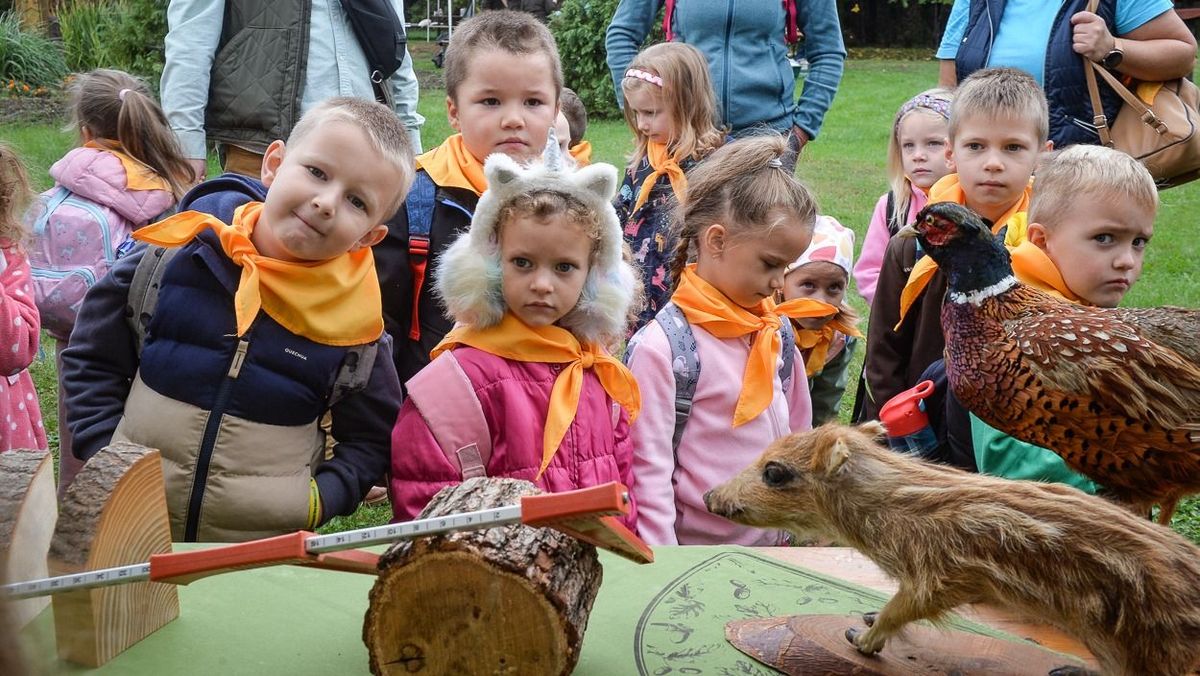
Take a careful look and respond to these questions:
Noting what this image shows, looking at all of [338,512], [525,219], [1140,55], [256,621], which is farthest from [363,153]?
[1140,55]

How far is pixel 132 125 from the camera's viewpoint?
4418mm

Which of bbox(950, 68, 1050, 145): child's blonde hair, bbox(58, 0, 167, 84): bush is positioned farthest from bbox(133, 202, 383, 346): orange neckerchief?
bbox(58, 0, 167, 84): bush

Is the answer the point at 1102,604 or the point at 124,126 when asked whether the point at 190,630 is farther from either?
the point at 124,126

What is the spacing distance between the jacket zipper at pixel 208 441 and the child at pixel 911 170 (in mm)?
2873

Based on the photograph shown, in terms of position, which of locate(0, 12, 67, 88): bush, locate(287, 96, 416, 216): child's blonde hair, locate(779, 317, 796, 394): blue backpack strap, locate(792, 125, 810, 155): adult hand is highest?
locate(287, 96, 416, 216): child's blonde hair

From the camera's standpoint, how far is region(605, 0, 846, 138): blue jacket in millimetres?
5441

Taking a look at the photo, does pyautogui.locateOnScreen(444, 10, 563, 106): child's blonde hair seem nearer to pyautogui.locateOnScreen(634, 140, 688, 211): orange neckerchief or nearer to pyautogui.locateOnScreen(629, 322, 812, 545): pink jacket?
pyautogui.locateOnScreen(634, 140, 688, 211): orange neckerchief

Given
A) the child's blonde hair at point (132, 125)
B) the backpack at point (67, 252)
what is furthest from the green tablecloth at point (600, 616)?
the child's blonde hair at point (132, 125)

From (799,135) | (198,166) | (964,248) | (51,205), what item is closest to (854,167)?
(799,135)

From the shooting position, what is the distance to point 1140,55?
15.0 ft

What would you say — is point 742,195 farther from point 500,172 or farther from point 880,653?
point 880,653

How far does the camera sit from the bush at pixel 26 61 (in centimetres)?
1559

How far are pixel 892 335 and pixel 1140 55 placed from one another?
188cm

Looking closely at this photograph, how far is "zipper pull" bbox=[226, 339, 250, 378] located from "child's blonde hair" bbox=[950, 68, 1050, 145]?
2.58 meters
